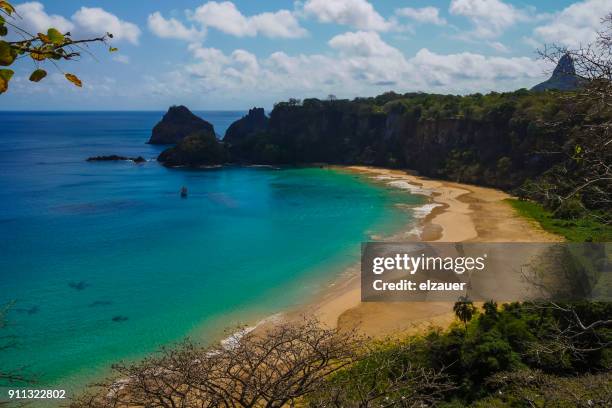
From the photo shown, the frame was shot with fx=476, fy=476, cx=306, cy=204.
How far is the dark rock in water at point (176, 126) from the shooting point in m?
111

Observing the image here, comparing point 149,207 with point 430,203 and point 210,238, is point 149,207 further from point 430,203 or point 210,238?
point 430,203

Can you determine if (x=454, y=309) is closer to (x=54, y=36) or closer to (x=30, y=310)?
(x=54, y=36)

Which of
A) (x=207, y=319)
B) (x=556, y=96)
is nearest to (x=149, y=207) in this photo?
(x=207, y=319)

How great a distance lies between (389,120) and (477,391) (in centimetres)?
6410

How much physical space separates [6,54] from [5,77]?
5.0 inches

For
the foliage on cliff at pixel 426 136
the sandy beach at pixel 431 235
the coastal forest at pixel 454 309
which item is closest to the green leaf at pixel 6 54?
the coastal forest at pixel 454 309

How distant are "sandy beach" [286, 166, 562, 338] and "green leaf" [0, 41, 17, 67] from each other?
1892cm

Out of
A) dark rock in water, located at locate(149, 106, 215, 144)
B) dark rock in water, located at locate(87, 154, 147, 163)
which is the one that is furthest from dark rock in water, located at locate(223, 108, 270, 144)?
dark rock in water, located at locate(87, 154, 147, 163)

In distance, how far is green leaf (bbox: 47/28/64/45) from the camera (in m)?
2.63

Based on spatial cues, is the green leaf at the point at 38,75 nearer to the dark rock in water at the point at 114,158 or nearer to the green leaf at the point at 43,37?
the green leaf at the point at 43,37

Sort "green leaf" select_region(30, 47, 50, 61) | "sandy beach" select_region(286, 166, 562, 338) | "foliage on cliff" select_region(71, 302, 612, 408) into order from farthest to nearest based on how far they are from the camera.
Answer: "sandy beach" select_region(286, 166, 562, 338)
"foliage on cliff" select_region(71, 302, 612, 408)
"green leaf" select_region(30, 47, 50, 61)

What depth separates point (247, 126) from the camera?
97625 mm

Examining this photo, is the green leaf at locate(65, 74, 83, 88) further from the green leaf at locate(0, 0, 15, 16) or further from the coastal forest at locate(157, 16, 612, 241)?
the coastal forest at locate(157, 16, 612, 241)

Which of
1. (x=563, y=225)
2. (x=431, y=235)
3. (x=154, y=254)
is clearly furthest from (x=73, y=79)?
(x=563, y=225)
